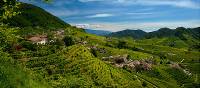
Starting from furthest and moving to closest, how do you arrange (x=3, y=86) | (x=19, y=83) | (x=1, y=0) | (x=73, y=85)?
(x=73, y=85), (x=1, y=0), (x=19, y=83), (x=3, y=86)

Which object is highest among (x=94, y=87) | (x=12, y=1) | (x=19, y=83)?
(x=12, y=1)

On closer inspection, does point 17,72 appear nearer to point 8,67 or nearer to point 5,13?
point 8,67

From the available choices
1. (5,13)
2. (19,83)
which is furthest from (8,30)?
(19,83)

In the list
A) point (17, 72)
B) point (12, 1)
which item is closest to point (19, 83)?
point (17, 72)

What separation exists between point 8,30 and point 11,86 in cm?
1006

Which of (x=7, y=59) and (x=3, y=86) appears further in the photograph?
(x=7, y=59)

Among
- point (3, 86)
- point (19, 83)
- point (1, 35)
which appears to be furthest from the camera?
point (1, 35)

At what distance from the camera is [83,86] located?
190625 mm

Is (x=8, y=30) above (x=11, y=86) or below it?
above

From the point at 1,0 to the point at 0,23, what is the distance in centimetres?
497

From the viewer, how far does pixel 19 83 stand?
34719 mm

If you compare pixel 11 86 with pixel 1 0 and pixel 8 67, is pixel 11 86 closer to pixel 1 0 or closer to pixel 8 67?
pixel 8 67

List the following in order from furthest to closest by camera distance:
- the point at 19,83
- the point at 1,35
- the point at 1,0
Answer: the point at 1,35 → the point at 1,0 → the point at 19,83

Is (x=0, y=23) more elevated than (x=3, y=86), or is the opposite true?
(x=0, y=23)
